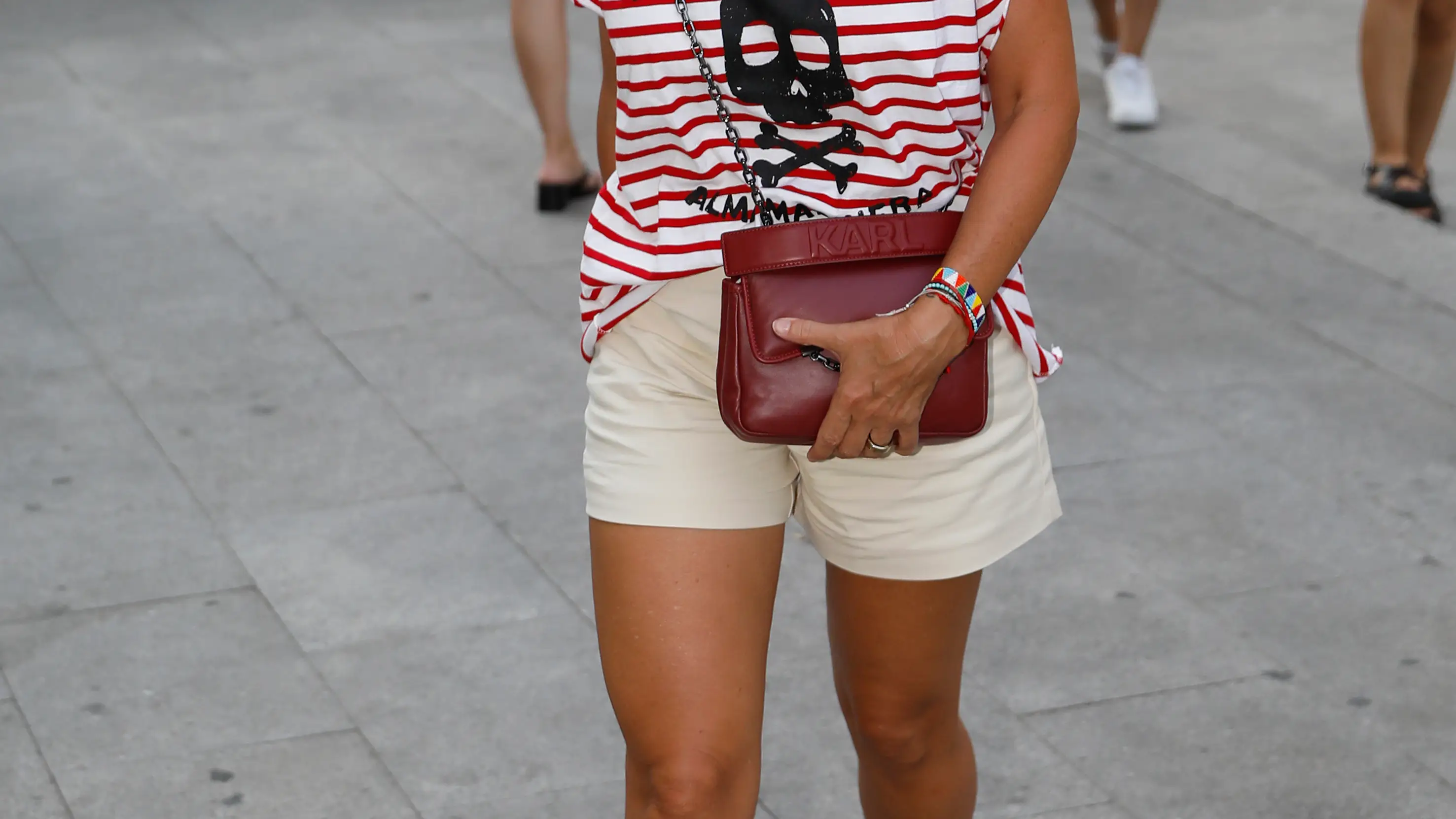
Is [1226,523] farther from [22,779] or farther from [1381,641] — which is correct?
[22,779]

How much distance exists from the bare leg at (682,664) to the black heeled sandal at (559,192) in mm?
4102

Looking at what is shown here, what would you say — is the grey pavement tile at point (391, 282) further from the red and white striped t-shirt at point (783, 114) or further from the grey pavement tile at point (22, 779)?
→ the red and white striped t-shirt at point (783, 114)

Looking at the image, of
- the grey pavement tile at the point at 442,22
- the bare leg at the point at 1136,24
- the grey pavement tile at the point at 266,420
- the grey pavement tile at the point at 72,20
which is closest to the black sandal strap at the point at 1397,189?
the bare leg at the point at 1136,24

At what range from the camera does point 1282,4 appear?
30.8 ft

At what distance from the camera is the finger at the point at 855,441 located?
2254mm

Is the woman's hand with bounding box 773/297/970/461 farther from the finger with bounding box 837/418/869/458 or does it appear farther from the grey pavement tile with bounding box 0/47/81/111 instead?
the grey pavement tile with bounding box 0/47/81/111

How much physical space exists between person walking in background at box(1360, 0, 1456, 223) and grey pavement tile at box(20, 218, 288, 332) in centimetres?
370

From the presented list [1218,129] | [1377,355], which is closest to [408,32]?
[1218,129]

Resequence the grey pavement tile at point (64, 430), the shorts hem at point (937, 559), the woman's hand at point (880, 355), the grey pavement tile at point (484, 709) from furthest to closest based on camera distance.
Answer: the grey pavement tile at point (64, 430) < the grey pavement tile at point (484, 709) < the shorts hem at point (937, 559) < the woman's hand at point (880, 355)

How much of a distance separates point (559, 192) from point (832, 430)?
4305 mm

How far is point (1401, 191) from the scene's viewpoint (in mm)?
6566

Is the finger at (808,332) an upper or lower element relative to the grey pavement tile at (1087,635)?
upper

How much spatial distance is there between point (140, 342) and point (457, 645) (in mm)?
1946

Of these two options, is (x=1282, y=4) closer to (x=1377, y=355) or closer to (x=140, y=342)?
(x=1377, y=355)
